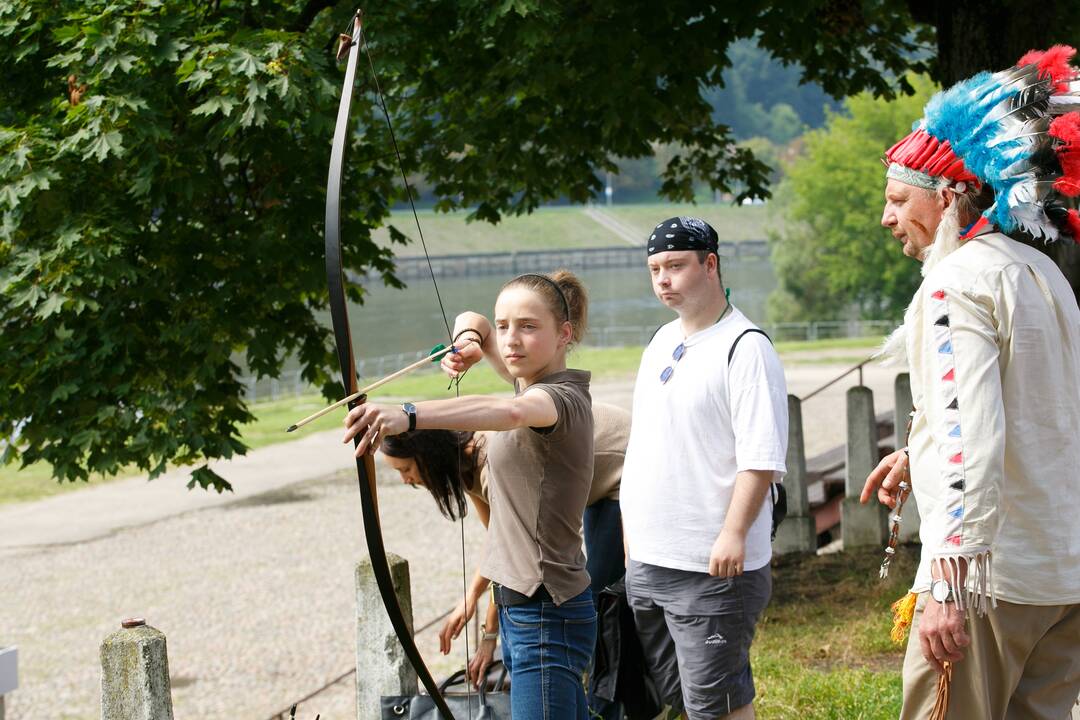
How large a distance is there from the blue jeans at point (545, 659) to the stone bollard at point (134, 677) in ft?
2.60

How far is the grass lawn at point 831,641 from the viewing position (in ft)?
14.7

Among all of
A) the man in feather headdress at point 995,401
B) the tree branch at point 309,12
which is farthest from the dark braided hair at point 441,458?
the tree branch at point 309,12

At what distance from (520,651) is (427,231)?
387 ft

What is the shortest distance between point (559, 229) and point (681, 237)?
425ft

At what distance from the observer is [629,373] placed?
113ft

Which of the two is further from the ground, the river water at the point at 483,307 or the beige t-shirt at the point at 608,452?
the beige t-shirt at the point at 608,452

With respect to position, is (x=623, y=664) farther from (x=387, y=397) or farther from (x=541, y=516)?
(x=387, y=397)

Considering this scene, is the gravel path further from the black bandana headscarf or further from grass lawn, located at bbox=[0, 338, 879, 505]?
the black bandana headscarf

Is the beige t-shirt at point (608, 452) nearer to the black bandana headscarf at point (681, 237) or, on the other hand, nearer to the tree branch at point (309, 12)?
the black bandana headscarf at point (681, 237)

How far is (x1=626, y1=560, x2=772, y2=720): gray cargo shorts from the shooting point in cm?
318

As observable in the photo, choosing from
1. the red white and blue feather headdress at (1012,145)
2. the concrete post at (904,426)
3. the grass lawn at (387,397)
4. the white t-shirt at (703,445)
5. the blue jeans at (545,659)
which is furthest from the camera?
the grass lawn at (387,397)

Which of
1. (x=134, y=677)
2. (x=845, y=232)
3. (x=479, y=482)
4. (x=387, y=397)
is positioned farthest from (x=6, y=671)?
(x=845, y=232)

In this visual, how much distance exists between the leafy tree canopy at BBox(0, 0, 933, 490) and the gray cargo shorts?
10.5 feet

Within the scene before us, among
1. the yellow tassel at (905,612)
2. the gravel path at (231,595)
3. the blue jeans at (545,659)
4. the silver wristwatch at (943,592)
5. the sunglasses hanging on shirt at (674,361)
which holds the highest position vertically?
the sunglasses hanging on shirt at (674,361)
